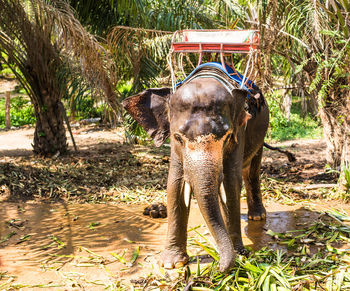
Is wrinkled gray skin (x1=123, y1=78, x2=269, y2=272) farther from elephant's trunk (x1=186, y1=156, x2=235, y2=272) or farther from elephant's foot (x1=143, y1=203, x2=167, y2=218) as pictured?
elephant's foot (x1=143, y1=203, x2=167, y2=218)

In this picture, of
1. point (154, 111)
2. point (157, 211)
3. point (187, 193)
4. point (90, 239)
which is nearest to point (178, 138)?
point (187, 193)

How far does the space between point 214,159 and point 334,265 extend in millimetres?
1491

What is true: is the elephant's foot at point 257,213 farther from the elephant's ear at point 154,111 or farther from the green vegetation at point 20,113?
the green vegetation at point 20,113

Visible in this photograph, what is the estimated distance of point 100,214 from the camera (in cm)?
509

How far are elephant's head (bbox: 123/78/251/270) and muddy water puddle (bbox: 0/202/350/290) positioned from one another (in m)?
0.93

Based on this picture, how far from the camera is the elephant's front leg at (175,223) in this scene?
337 cm

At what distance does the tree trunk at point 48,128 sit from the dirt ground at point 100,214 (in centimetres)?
34

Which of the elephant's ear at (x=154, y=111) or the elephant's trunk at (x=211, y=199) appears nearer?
the elephant's trunk at (x=211, y=199)

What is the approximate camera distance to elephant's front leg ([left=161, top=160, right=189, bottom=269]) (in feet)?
11.1

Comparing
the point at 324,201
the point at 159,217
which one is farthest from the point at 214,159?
the point at 324,201

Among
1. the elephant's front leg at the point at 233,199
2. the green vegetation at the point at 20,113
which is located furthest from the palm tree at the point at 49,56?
the green vegetation at the point at 20,113

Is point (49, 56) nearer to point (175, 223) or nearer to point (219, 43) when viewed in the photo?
point (219, 43)

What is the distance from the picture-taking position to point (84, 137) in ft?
41.1

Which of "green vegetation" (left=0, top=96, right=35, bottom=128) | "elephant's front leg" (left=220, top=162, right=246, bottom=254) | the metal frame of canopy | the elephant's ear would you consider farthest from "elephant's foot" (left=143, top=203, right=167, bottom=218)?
"green vegetation" (left=0, top=96, right=35, bottom=128)
